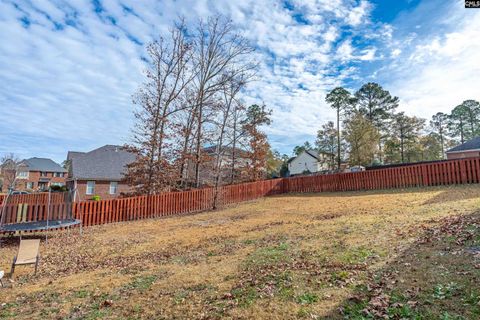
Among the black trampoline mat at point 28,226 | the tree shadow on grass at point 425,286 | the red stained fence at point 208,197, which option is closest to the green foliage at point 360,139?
the red stained fence at point 208,197

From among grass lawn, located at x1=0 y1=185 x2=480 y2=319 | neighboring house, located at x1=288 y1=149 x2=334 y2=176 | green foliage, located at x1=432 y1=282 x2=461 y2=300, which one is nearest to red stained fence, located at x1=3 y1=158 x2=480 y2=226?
grass lawn, located at x1=0 y1=185 x2=480 y2=319

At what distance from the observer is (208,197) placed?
53.4 ft

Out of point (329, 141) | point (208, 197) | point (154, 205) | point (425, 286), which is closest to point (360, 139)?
point (329, 141)

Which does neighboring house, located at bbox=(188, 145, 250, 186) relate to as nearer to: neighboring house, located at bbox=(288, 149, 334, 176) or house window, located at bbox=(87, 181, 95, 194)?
house window, located at bbox=(87, 181, 95, 194)

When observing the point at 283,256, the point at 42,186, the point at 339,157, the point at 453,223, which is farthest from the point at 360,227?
the point at 42,186

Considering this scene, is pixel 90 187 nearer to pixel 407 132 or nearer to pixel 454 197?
pixel 454 197

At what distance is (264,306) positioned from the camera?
343 cm

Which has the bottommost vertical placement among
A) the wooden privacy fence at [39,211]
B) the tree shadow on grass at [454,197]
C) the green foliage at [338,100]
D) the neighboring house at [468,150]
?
the wooden privacy fence at [39,211]

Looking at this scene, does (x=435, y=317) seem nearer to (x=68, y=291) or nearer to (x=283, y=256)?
(x=283, y=256)

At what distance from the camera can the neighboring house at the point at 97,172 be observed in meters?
25.9

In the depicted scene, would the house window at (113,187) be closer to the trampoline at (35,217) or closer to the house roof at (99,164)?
the house roof at (99,164)

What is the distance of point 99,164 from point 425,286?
2902cm

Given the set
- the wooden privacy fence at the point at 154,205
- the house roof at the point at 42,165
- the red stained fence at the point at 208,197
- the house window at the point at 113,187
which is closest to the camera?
the red stained fence at the point at 208,197

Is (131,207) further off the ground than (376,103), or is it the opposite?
(376,103)
